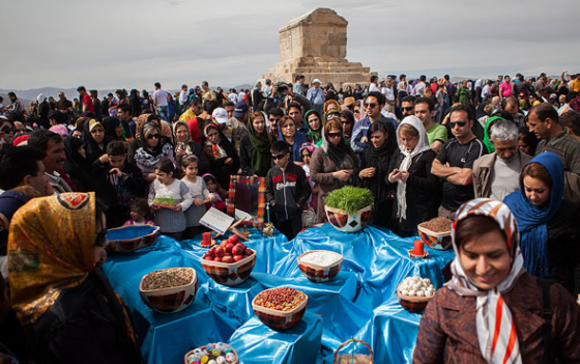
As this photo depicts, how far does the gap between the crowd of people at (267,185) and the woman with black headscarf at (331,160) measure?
0.04ft

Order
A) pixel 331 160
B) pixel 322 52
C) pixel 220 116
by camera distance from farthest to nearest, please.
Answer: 1. pixel 322 52
2. pixel 220 116
3. pixel 331 160

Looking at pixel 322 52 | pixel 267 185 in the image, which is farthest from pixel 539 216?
pixel 322 52

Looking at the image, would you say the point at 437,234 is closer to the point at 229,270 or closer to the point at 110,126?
the point at 229,270

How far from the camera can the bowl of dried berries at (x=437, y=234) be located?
3.08m

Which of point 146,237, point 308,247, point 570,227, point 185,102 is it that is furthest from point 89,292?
point 185,102

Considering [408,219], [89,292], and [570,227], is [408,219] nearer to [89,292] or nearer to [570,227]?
[570,227]

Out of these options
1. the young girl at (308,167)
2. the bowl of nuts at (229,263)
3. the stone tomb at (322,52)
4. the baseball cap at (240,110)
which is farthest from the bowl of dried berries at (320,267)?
the stone tomb at (322,52)

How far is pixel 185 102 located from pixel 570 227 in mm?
14519

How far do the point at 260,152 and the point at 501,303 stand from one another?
3.93 m

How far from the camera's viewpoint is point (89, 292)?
1.84 m

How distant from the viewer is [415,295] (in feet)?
8.40

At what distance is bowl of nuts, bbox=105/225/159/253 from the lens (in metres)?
3.06

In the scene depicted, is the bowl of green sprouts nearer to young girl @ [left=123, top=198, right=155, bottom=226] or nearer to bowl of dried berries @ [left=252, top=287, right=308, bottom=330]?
bowl of dried berries @ [left=252, top=287, right=308, bottom=330]

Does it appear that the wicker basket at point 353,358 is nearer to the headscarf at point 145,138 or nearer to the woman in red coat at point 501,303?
the woman in red coat at point 501,303
